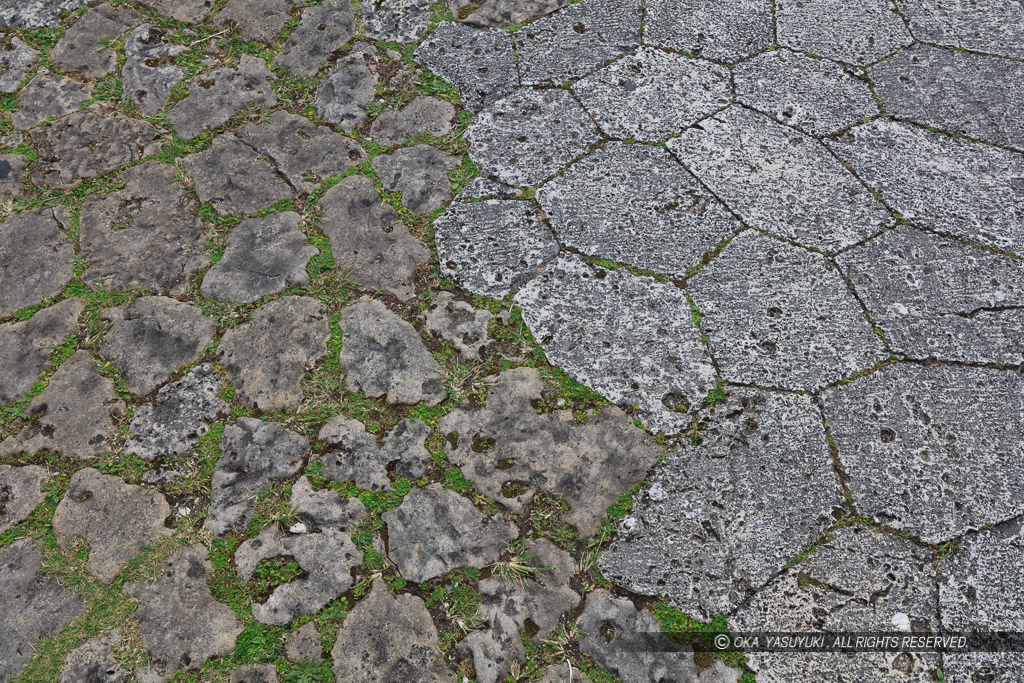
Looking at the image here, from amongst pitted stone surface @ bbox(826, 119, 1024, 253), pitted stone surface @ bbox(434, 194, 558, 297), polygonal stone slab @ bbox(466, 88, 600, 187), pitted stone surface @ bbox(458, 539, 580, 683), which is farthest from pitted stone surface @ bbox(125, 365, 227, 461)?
pitted stone surface @ bbox(826, 119, 1024, 253)

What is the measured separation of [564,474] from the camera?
72.6 inches

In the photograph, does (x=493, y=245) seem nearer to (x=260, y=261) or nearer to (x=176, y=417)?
(x=260, y=261)

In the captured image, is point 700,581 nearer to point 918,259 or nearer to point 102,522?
point 918,259

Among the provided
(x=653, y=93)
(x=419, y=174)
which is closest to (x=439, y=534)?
(x=419, y=174)

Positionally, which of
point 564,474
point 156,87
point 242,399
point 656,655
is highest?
point 156,87

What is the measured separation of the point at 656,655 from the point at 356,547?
0.78 meters

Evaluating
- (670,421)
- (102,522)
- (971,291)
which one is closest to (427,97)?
(670,421)

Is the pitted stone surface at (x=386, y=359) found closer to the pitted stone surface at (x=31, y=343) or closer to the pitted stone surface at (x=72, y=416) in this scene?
the pitted stone surface at (x=72, y=416)

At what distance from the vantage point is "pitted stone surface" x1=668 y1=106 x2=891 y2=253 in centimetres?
219

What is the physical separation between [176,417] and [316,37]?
163 centimetres

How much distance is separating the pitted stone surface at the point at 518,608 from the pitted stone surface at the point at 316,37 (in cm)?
201

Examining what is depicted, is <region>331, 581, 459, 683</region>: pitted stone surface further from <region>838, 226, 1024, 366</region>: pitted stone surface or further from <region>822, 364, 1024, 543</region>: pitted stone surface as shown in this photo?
<region>838, 226, 1024, 366</region>: pitted stone surface

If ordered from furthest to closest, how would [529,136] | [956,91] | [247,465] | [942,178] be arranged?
1. [956,91]
2. [529,136]
3. [942,178]
4. [247,465]

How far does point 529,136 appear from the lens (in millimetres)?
2424
